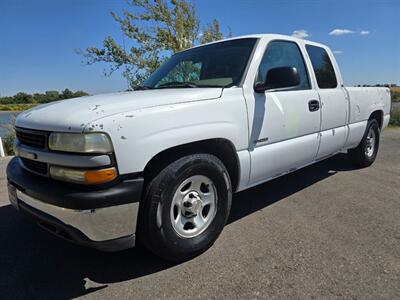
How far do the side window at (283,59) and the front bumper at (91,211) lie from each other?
1.82 m

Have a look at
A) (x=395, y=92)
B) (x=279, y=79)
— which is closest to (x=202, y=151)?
(x=279, y=79)

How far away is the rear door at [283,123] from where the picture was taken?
10.1ft

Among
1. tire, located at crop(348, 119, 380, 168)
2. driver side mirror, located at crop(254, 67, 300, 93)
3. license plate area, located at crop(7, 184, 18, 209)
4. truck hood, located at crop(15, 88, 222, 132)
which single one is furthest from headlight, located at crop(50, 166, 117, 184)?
tire, located at crop(348, 119, 380, 168)

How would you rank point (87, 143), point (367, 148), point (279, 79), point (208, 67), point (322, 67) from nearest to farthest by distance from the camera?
point (87, 143), point (279, 79), point (208, 67), point (322, 67), point (367, 148)

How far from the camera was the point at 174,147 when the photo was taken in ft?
7.97

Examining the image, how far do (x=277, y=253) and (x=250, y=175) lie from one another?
0.75 metres

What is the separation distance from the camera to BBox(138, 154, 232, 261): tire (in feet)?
7.65

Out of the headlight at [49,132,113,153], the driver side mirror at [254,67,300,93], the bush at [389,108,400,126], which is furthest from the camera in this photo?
the bush at [389,108,400,126]

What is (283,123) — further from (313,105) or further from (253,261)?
(253,261)

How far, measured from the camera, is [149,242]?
241 centimetres

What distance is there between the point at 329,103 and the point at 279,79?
1.44 metres

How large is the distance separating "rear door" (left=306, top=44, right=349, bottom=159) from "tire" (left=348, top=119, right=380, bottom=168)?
945 mm

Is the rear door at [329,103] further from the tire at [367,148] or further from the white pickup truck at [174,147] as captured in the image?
the tire at [367,148]

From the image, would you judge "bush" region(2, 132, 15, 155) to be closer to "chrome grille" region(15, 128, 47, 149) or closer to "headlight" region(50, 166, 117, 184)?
"chrome grille" region(15, 128, 47, 149)
